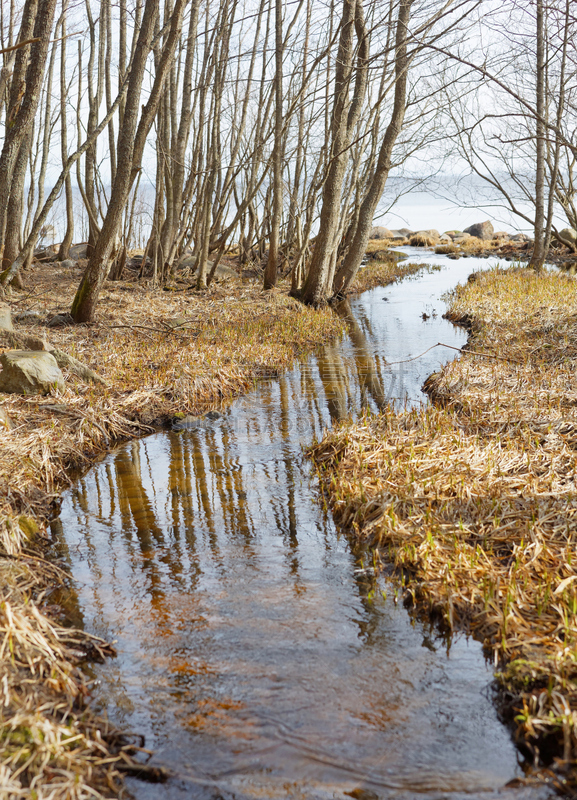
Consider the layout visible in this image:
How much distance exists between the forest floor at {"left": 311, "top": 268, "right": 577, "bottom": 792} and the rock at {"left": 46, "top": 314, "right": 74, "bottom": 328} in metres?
5.94

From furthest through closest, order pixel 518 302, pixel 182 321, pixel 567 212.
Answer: pixel 567 212, pixel 518 302, pixel 182 321

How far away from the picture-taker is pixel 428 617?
3410 millimetres

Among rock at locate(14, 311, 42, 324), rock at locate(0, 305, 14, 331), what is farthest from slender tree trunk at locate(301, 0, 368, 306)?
rock at locate(0, 305, 14, 331)

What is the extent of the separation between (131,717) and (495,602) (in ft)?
6.36

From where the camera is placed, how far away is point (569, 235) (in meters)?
29.6

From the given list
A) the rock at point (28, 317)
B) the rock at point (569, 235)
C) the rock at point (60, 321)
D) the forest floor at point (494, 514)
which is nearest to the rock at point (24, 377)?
the forest floor at point (494, 514)

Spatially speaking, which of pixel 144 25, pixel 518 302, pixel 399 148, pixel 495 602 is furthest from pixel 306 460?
pixel 399 148

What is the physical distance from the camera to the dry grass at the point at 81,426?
229cm

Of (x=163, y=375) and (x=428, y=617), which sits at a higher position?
(x=163, y=375)

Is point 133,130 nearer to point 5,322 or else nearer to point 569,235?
point 5,322

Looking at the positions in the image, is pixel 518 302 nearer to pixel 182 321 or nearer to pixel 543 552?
pixel 182 321

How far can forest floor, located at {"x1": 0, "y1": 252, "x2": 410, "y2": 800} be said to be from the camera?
7.54 feet

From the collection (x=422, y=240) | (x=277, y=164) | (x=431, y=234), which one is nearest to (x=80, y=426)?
(x=277, y=164)

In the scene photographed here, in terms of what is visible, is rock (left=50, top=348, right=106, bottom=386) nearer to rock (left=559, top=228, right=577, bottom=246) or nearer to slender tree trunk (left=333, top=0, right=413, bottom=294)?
slender tree trunk (left=333, top=0, right=413, bottom=294)
